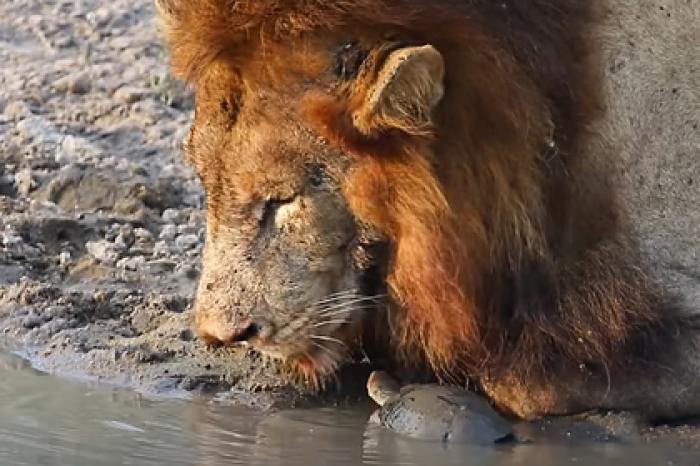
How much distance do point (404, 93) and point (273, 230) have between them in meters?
0.56

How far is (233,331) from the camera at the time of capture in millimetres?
4852

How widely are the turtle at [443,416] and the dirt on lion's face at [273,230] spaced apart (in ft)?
1.07

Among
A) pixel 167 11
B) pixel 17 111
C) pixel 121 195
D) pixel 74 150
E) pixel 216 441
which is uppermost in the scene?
pixel 167 11

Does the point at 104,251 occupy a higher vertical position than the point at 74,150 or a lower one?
lower

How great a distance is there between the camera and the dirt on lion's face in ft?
15.7

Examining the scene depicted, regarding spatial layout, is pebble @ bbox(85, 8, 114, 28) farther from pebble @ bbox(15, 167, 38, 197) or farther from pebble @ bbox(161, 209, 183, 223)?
pebble @ bbox(161, 209, 183, 223)

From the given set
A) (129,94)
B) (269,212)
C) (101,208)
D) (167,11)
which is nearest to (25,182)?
(101,208)

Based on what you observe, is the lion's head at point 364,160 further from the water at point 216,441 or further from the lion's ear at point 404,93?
the water at point 216,441

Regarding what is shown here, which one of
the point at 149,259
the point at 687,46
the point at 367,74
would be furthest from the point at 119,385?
the point at 687,46

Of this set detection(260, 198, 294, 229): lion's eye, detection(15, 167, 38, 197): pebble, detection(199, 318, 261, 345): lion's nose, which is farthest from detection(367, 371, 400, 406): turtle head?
detection(15, 167, 38, 197): pebble

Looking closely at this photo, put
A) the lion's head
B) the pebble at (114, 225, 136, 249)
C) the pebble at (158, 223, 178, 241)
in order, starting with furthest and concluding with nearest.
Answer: the pebble at (158, 223, 178, 241) < the pebble at (114, 225, 136, 249) < the lion's head

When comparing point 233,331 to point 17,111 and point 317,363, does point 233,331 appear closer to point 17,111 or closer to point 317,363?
point 317,363

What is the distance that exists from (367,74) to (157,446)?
44.8 inches

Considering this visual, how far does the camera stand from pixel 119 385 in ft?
18.0
